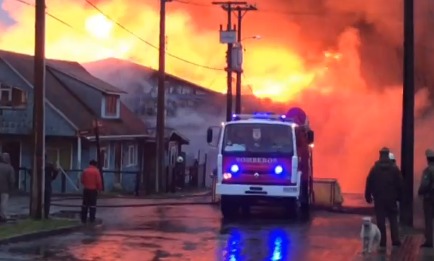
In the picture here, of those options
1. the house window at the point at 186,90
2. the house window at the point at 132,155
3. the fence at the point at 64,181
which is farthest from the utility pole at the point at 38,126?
the house window at the point at 186,90

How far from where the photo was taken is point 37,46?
1753 centimetres

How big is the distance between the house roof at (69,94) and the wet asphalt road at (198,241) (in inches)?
623

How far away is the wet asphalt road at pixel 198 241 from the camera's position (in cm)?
1315

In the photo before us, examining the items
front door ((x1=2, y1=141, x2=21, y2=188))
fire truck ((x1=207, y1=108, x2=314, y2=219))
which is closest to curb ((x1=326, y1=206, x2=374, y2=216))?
fire truck ((x1=207, y1=108, x2=314, y2=219))

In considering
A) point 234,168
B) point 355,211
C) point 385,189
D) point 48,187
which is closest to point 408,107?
point 234,168

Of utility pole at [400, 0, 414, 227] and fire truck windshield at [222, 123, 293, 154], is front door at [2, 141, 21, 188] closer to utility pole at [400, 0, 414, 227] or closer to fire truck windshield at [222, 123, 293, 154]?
fire truck windshield at [222, 123, 293, 154]

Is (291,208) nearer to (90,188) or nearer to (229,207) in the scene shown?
(229,207)

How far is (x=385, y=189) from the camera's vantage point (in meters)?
13.8

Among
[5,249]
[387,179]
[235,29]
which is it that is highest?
[235,29]

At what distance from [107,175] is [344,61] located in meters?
11.7

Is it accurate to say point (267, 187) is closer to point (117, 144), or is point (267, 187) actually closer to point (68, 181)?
point (68, 181)

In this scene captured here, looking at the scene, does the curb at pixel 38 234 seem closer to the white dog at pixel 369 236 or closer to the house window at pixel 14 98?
the white dog at pixel 369 236

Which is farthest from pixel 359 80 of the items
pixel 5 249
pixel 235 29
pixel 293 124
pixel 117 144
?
pixel 5 249

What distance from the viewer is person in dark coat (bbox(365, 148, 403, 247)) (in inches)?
542
